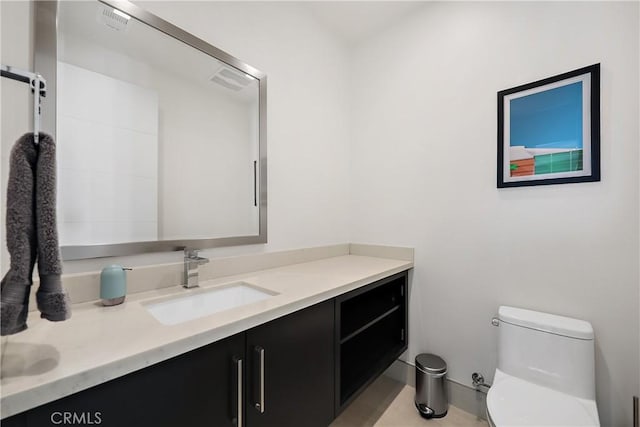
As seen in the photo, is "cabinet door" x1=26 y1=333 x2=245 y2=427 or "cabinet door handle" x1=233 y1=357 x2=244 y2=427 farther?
"cabinet door handle" x1=233 y1=357 x2=244 y2=427

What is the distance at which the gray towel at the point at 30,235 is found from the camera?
0.52 m

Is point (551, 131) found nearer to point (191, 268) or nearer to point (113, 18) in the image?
point (191, 268)

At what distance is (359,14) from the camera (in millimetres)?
1951

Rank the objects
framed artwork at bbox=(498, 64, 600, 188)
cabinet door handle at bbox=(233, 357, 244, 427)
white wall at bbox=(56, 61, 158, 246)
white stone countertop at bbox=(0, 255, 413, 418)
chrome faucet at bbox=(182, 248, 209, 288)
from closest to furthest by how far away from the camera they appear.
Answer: white stone countertop at bbox=(0, 255, 413, 418) < cabinet door handle at bbox=(233, 357, 244, 427) < white wall at bbox=(56, 61, 158, 246) < chrome faucet at bbox=(182, 248, 209, 288) < framed artwork at bbox=(498, 64, 600, 188)

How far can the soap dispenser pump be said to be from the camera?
3.00ft

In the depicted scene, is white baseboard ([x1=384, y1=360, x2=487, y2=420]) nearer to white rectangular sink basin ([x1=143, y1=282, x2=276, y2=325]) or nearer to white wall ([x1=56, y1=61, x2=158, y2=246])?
white rectangular sink basin ([x1=143, y1=282, x2=276, y2=325])

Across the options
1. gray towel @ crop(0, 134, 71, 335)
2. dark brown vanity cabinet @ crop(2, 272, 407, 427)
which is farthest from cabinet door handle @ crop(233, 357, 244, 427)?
gray towel @ crop(0, 134, 71, 335)

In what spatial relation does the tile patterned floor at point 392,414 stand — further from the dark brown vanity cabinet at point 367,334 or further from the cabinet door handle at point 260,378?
the cabinet door handle at point 260,378

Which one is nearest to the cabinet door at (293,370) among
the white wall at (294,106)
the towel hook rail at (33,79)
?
the white wall at (294,106)

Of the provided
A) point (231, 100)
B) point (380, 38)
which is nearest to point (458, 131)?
point (380, 38)

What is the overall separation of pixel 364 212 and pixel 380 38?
1407 mm

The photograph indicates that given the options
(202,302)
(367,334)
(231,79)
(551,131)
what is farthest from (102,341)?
(551,131)

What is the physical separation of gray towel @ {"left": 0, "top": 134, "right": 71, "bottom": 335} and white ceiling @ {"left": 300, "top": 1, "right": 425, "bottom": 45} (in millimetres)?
1931

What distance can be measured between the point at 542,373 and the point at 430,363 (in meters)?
0.59
